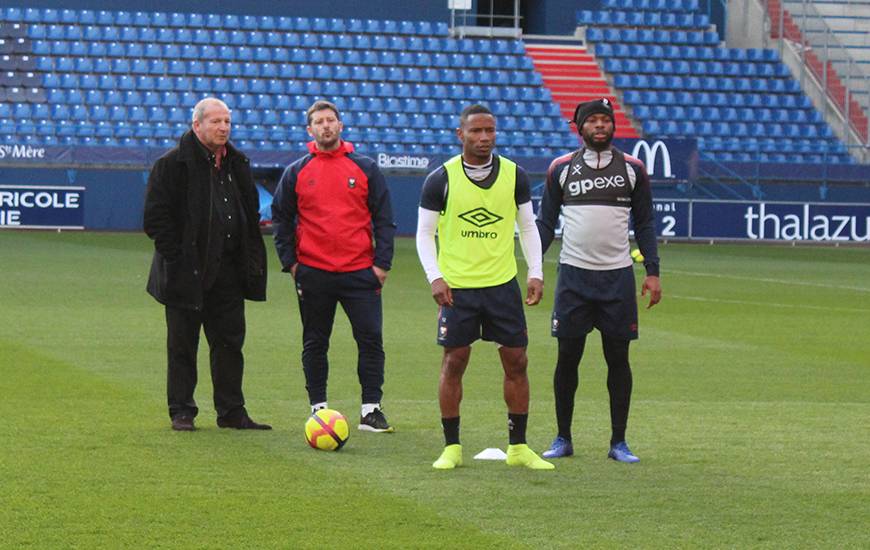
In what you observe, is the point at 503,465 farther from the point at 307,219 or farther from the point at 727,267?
the point at 727,267

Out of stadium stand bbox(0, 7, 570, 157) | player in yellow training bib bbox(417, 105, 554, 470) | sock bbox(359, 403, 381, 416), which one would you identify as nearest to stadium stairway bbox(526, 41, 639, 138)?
stadium stand bbox(0, 7, 570, 157)

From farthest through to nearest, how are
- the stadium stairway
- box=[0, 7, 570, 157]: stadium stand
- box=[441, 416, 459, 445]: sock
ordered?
1. the stadium stairway
2. box=[0, 7, 570, 157]: stadium stand
3. box=[441, 416, 459, 445]: sock

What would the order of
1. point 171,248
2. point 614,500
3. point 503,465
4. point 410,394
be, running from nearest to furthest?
point 614,500
point 503,465
point 171,248
point 410,394

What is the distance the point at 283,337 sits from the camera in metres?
16.0

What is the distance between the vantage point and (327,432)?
29.6 ft

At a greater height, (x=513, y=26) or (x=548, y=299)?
(x=513, y=26)

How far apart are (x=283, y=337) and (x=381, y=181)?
6.15m

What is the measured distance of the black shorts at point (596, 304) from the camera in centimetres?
892

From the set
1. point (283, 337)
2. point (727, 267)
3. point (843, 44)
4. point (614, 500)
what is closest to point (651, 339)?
point (283, 337)

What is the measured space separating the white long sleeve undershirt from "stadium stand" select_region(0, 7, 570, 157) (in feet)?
103

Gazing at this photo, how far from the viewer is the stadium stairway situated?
45.6 meters

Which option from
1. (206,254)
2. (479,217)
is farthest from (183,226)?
(479,217)

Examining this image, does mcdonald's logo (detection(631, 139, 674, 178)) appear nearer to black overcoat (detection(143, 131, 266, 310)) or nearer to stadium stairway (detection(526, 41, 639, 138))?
stadium stairway (detection(526, 41, 639, 138))

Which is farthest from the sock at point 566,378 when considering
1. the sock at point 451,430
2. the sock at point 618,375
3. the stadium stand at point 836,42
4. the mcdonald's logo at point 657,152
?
the stadium stand at point 836,42
